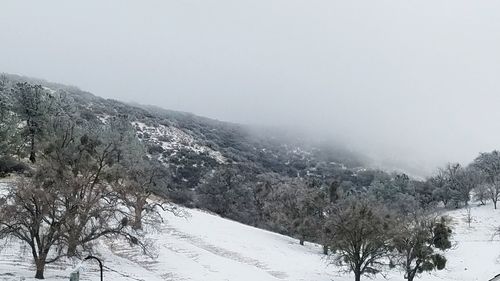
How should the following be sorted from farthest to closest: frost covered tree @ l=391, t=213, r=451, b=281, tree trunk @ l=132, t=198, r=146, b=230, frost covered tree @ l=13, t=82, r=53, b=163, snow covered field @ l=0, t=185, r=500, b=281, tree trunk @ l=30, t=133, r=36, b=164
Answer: frost covered tree @ l=13, t=82, r=53, b=163, tree trunk @ l=30, t=133, r=36, b=164, frost covered tree @ l=391, t=213, r=451, b=281, tree trunk @ l=132, t=198, r=146, b=230, snow covered field @ l=0, t=185, r=500, b=281

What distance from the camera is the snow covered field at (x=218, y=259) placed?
94.3 ft

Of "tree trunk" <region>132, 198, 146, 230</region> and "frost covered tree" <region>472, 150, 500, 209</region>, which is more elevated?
"frost covered tree" <region>472, 150, 500, 209</region>

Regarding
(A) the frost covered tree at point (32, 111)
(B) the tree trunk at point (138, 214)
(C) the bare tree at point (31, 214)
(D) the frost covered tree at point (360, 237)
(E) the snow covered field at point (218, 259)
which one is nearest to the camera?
(C) the bare tree at point (31, 214)

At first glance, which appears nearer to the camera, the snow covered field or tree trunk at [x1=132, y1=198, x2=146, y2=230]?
the snow covered field

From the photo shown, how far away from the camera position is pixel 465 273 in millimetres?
51031

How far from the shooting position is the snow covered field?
28.7 metres

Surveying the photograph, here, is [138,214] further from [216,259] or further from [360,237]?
[360,237]

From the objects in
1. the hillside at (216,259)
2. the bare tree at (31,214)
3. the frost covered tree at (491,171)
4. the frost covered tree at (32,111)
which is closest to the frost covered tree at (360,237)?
the hillside at (216,259)

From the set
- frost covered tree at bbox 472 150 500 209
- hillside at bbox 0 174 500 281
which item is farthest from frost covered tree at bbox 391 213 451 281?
frost covered tree at bbox 472 150 500 209

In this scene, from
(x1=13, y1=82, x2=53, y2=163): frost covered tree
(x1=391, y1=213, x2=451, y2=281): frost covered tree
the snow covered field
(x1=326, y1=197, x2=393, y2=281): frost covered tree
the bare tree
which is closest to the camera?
the bare tree

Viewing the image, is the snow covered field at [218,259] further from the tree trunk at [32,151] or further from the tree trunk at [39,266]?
the tree trunk at [32,151]

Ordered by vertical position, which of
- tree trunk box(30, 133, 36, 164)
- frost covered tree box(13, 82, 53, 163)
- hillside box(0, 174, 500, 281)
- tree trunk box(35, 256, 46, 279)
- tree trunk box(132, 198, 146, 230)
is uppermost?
frost covered tree box(13, 82, 53, 163)

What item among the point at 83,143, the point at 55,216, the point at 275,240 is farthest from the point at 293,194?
the point at 55,216

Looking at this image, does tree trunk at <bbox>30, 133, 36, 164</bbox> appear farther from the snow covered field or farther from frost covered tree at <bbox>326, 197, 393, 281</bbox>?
frost covered tree at <bbox>326, 197, 393, 281</bbox>
